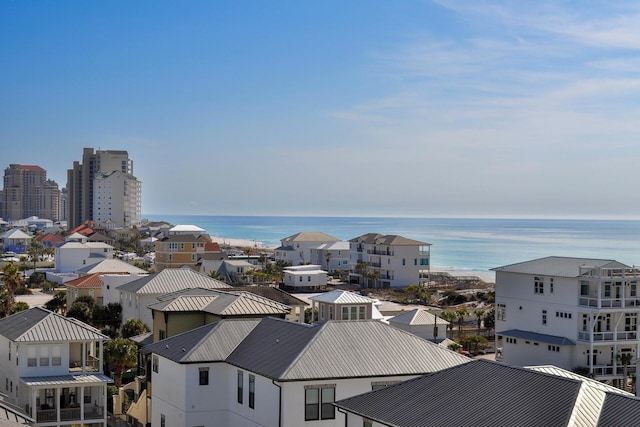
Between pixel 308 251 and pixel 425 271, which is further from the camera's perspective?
pixel 308 251

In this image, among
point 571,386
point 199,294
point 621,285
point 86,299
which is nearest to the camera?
point 571,386

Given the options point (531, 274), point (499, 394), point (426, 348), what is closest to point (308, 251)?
point (531, 274)

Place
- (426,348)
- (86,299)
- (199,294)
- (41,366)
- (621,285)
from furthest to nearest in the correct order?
(86,299) < (621,285) < (199,294) < (41,366) < (426,348)

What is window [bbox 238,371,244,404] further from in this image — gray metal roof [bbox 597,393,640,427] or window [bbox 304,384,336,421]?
gray metal roof [bbox 597,393,640,427]

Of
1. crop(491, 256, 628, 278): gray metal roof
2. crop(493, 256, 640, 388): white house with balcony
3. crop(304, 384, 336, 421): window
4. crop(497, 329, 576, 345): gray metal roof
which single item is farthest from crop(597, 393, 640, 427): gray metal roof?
crop(491, 256, 628, 278): gray metal roof

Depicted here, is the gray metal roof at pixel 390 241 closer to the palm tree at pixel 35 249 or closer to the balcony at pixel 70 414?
the palm tree at pixel 35 249

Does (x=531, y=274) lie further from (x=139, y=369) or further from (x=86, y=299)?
(x=86, y=299)

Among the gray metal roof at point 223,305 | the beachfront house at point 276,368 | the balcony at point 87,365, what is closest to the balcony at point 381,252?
the gray metal roof at point 223,305
